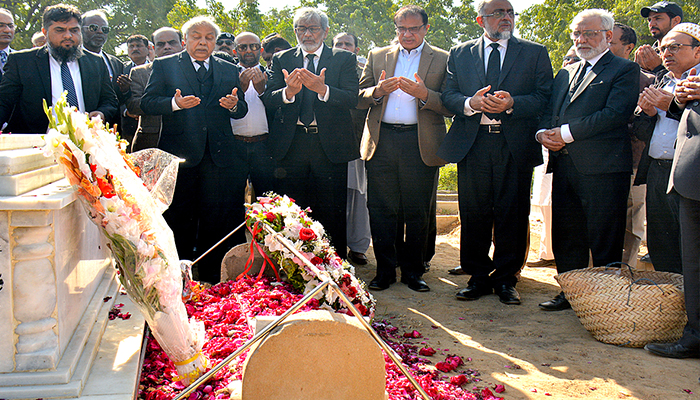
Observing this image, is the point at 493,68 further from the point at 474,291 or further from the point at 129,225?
the point at 129,225

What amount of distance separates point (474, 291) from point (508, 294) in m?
0.30

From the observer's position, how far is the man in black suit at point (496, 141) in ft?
16.4

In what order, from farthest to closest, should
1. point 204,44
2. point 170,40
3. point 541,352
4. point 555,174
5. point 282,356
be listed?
point 170,40
point 204,44
point 555,174
point 541,352
point 282,356

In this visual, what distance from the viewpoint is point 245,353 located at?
10.8ft

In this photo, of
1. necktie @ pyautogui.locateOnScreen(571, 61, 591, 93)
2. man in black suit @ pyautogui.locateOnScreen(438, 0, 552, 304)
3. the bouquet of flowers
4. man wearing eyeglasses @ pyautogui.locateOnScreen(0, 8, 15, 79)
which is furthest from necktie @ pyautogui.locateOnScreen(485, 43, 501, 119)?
man wearing eyeglasses @ pyautogui.locateOnScreen(0, 8, 15, 79)

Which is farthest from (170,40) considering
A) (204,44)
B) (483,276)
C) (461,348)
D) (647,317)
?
(647,317)

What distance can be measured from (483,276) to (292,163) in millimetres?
2163

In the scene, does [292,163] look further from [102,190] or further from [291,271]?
[102,190]

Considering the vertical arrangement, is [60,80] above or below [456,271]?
above

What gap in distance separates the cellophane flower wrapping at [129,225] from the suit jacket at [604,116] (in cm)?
339

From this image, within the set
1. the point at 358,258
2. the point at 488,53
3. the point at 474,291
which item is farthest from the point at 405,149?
the point at 358,258

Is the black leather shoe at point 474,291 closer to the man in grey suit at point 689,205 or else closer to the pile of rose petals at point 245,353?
the pile of rose petals at point 245,353

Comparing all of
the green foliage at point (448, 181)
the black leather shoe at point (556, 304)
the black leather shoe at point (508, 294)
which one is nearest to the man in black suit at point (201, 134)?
the black leather shoe at point (508, 294)

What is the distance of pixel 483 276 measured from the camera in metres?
5.22
